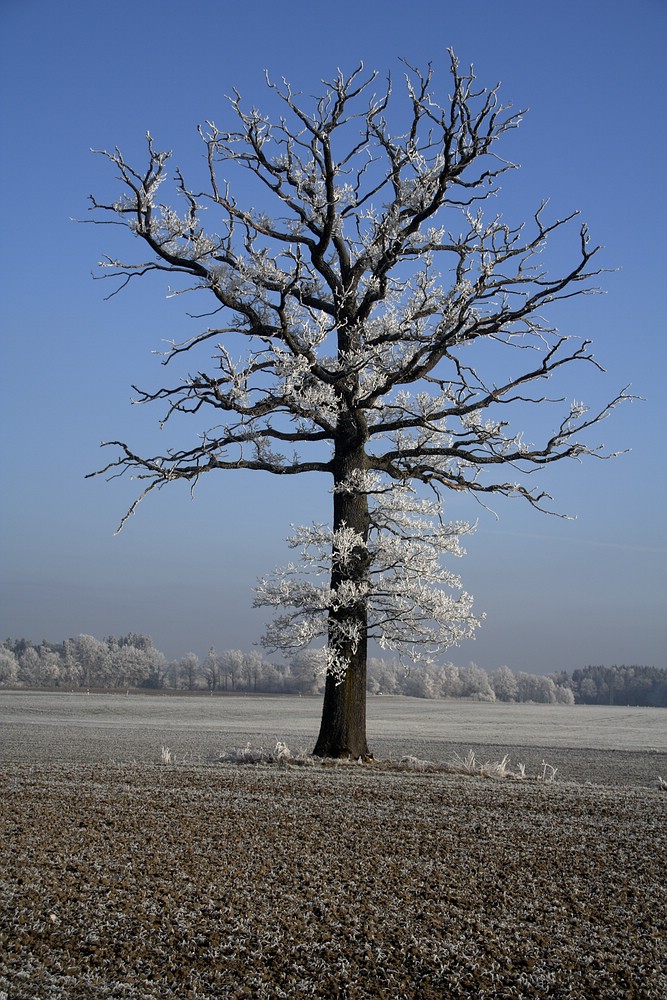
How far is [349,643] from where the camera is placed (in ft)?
51.4

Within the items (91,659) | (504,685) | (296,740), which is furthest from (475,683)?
(296,740)

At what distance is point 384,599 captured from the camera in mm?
16000

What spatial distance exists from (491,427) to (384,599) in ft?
12.9

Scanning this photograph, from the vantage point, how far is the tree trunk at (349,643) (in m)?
15.4

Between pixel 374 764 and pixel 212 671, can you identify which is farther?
pixel 212 671

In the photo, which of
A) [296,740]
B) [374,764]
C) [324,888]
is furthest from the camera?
[296,740]

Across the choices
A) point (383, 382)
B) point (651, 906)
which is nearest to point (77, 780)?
point (651, 906)

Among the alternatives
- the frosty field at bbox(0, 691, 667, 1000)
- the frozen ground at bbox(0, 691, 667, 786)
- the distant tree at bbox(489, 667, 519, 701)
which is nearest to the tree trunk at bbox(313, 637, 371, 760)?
the frozen ground at bbox(0, 691, 667, 786)

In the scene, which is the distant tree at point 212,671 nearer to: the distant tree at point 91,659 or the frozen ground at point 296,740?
the distant tree at point 91,659

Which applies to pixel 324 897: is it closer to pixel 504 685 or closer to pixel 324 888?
pixel 324 888

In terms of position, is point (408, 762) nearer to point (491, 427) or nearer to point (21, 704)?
point (491, 427)

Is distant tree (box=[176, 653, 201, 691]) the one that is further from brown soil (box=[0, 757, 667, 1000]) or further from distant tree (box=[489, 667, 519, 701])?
brown soil (box=[0, 757, 667, 1000])

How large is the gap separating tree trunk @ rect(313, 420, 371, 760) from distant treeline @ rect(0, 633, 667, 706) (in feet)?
245

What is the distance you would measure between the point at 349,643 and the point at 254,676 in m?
94.7
